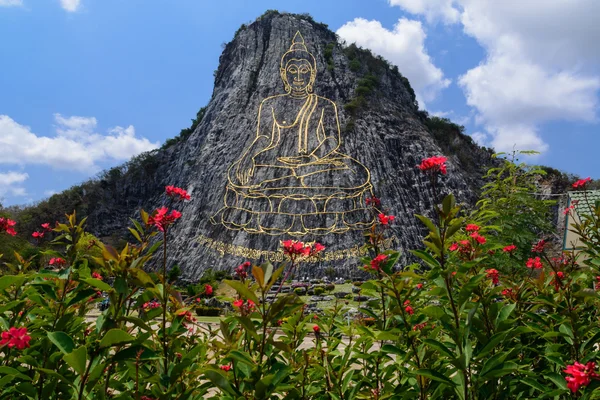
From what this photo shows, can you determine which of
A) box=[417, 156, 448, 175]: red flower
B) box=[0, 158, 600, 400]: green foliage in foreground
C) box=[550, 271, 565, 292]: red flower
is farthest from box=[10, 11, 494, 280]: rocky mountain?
box=[417, 156, 448, 175]: red flower

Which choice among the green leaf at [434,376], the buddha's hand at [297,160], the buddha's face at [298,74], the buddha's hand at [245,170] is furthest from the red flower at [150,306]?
the buddha's face at [298,74]

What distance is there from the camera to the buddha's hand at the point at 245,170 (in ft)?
70.1

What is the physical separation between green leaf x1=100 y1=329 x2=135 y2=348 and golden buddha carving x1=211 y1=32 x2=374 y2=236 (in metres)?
17.6

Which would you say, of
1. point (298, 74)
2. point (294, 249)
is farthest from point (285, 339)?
point (298, 74)

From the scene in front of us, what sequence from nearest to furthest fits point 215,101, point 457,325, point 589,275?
point 457,325
point 589,275
point 215,101

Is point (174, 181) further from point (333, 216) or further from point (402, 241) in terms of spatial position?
point (402, 241)

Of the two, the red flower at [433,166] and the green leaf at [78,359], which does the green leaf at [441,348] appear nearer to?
the red flower at [433,166]

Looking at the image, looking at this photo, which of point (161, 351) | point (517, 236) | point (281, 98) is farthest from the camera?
point (281, 98)

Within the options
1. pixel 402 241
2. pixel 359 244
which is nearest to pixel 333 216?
pixel 359 244

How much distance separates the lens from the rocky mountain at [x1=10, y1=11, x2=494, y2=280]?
19297mm

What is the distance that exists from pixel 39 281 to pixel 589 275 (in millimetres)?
2633

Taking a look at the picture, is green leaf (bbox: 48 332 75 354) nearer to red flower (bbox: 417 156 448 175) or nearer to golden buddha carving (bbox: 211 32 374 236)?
red flower (bbox: 417 156 448 175)

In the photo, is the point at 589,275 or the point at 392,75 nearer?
the point at 589,275

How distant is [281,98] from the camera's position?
24266 millimetres
